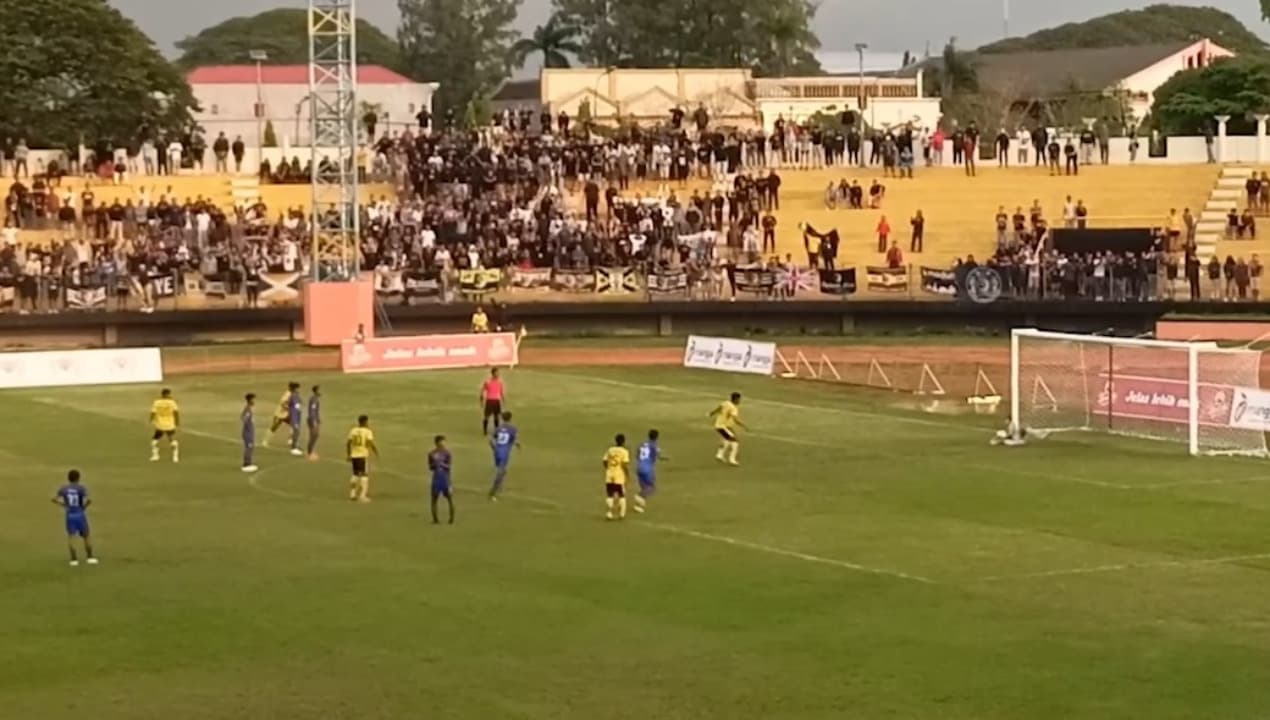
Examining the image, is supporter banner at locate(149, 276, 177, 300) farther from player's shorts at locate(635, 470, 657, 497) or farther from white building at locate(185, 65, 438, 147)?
white building at locate(185, 65, 438, 147)

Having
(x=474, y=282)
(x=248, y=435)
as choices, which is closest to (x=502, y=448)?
(x=248, y=435)

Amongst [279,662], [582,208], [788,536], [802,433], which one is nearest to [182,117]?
[582,208]

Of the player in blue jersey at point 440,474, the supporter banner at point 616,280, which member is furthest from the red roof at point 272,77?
Answer: the player in blue jersey at point 440,474

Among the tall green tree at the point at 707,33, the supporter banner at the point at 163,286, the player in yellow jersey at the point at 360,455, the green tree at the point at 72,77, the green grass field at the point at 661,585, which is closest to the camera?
the green grass field at the point at 661,585

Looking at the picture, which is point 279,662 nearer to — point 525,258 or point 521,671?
point 521,671

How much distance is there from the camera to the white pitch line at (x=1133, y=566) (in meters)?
28.0

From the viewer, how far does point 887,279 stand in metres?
67.1

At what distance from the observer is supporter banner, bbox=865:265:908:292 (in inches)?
2630

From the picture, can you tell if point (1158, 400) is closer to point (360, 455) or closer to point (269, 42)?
point (360, 455)

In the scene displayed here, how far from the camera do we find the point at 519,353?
62688mm

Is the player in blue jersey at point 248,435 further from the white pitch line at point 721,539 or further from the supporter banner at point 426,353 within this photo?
the supporter banner at point 426,353

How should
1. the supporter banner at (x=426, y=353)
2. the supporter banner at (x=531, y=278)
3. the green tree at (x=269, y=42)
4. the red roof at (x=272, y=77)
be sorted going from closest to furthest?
1. the supporter banner at (x=426, y=353)
2. the supporter banner at (x=531, y=278)
3. the red roof at (x=272, y=77)
4. the green tree at (x=269, y=42)

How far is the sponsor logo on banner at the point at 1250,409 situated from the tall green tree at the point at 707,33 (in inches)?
3535

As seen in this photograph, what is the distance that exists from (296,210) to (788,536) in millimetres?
42725
